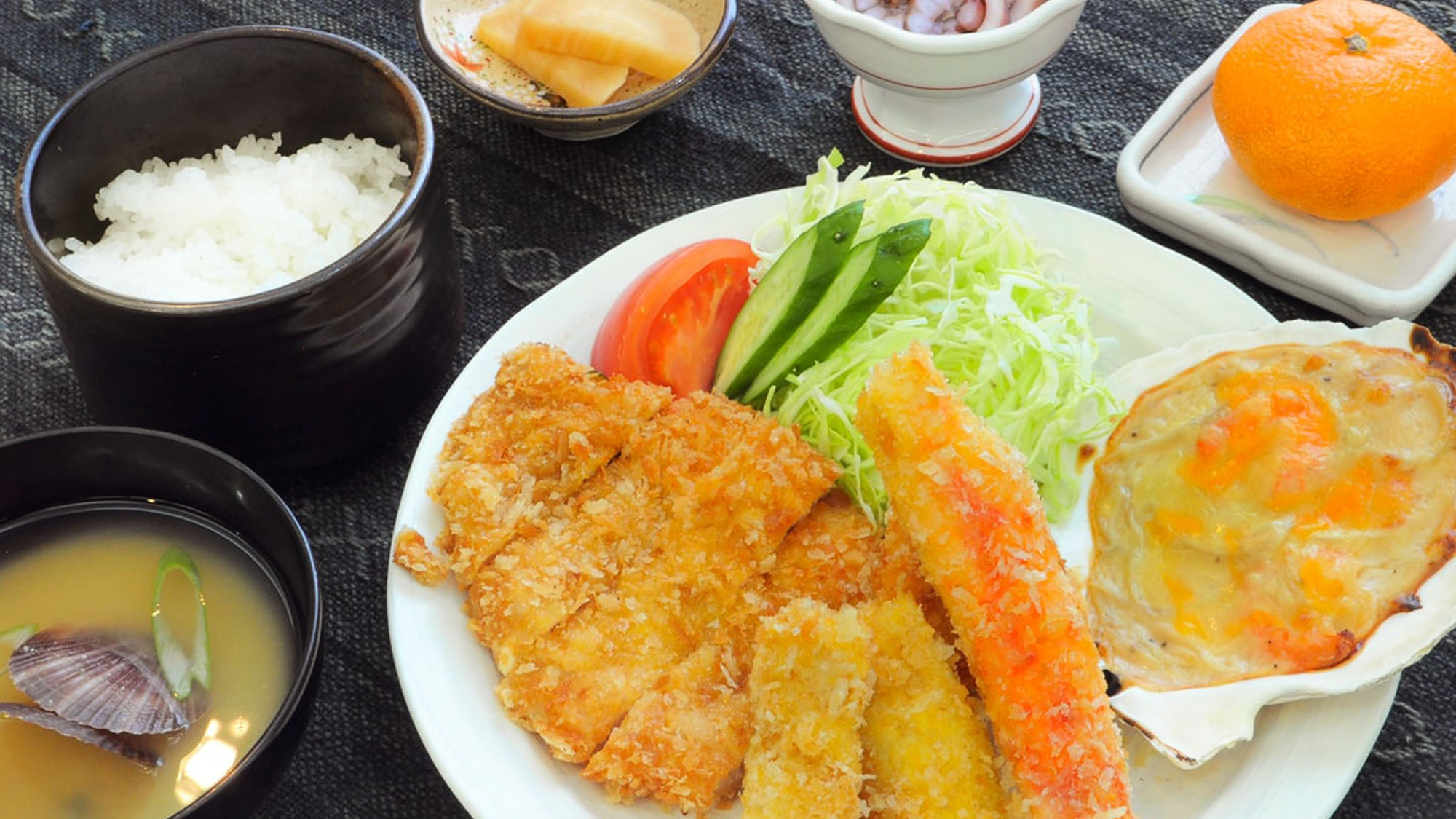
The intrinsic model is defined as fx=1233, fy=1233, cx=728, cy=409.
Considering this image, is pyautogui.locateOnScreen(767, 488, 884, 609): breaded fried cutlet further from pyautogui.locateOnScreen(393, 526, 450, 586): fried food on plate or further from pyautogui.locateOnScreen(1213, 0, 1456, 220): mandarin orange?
pyautogui.locateOnScreen(1213, 0, 1456, 220): mandarin orange

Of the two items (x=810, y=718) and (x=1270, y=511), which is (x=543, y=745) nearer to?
(x=810, y=718)

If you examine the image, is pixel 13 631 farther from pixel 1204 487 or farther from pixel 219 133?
pixel 1204 487

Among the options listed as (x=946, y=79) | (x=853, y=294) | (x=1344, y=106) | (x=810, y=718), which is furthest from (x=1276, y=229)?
(x=810, y=718)

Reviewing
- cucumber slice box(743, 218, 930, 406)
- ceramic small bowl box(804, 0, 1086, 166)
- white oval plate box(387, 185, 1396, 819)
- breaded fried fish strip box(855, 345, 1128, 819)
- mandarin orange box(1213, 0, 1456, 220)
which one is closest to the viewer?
breaded fried fish strip box(855, 345, 1128, 819)

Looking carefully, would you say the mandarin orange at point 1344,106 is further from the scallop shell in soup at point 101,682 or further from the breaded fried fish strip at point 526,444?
the scallop shell in soup at point 101,682

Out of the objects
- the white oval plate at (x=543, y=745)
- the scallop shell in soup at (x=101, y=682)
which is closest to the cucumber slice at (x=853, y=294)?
the white oval plate at (x=543, y=745)

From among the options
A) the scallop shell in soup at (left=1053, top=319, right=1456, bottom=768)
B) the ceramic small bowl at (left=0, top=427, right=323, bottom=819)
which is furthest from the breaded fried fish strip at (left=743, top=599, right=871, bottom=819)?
the ceramic small bowl at (left=0, top=427, right=323, bottom=819)

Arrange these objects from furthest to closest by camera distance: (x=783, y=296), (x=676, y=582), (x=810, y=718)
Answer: (x=783, y=296), (x=676, y=582), (x=810, y=718)
